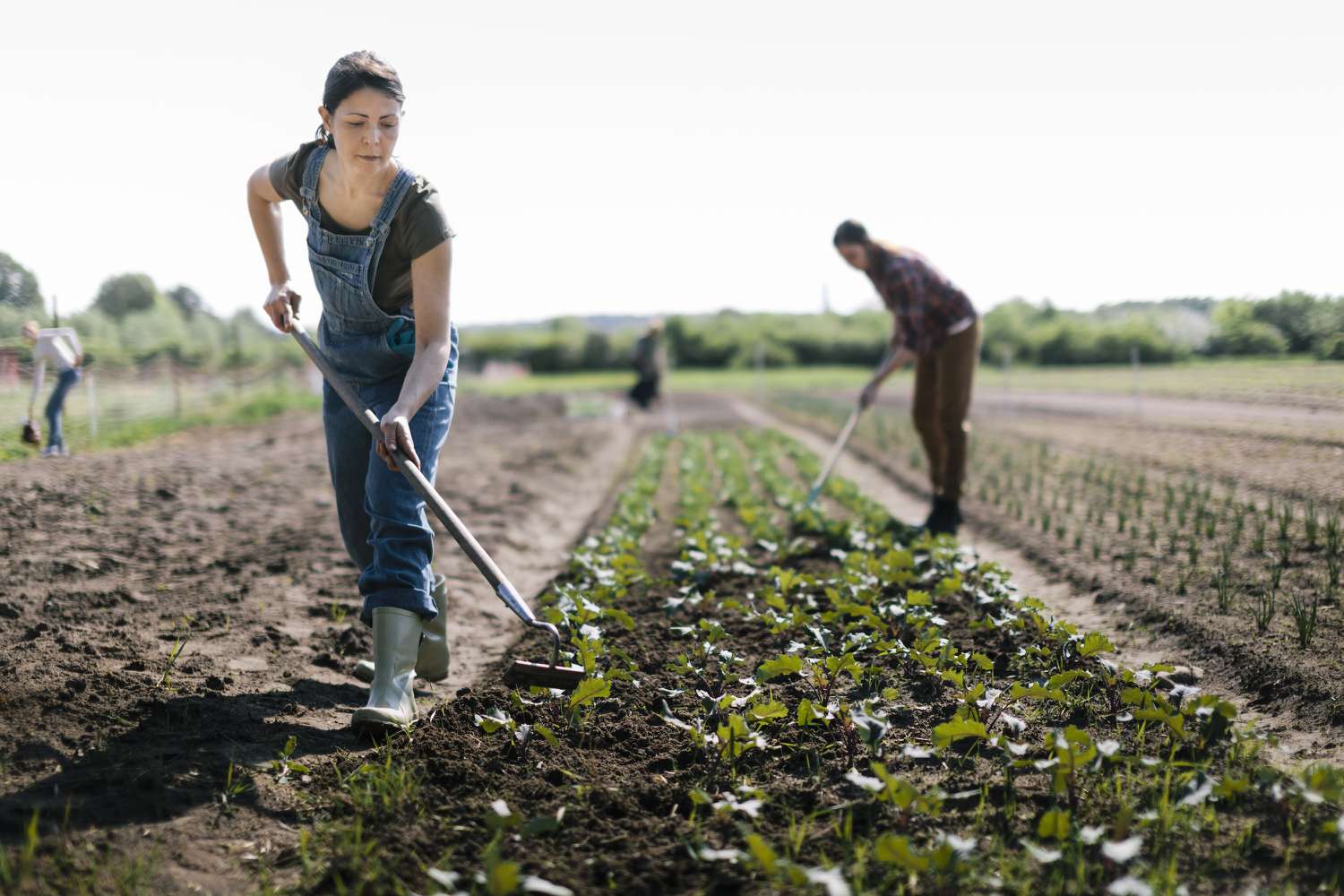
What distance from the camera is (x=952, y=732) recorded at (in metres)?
2.58

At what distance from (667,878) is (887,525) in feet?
14.2

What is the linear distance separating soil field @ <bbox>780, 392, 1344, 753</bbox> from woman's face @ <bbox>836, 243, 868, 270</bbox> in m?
2.00

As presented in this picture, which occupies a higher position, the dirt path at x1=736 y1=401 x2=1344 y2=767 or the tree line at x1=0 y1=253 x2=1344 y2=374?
the tree line at x1=0 y1=253 x2=1344 y2=374

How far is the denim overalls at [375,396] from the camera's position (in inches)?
121

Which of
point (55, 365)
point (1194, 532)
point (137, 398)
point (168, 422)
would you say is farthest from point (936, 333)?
point (168, 422)

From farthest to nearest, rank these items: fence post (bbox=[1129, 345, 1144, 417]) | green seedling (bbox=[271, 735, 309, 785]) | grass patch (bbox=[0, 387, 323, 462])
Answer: fence post (bbox=[1129, 345, 1144, 417]) < grass patch (bbox=[0, 387, 323, 462]) < green seedling (bbox=[271, 735, 309, 785])

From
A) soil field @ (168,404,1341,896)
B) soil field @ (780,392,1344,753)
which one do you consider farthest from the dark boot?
soil field @ (168,404,1341,896)

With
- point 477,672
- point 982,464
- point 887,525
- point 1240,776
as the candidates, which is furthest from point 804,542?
point 982,464

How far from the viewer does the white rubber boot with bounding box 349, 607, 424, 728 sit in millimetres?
3039

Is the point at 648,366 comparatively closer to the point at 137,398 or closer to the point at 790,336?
the point at 137,398

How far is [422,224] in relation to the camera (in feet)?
9.74

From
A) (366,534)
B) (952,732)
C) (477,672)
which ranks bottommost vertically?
(477,672)

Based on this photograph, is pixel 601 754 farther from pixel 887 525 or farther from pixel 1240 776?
pixel 887 525

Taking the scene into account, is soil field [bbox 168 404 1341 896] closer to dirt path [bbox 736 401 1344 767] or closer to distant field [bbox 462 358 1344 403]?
dirt path [bbox 736 401 1344 767]
